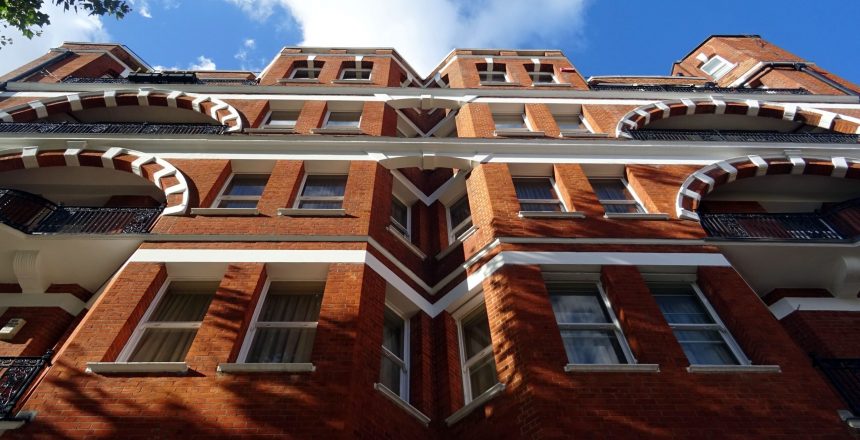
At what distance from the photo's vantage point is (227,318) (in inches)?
308

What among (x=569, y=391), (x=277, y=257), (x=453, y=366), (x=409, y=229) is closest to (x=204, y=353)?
(x=277, y=257)

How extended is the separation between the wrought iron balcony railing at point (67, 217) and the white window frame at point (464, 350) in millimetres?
6227

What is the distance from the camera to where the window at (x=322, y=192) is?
1135 centimetres

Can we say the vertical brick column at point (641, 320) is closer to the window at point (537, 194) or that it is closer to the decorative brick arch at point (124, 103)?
the window at point (537, 194)

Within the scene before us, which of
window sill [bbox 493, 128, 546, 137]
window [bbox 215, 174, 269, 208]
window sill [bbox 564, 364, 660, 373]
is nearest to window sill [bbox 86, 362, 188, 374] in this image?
window [bbox 215, 174, 269, 208]

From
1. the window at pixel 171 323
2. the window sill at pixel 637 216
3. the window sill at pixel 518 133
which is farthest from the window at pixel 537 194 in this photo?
the window at pixel 171 323

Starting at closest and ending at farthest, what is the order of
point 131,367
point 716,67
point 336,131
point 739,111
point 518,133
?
point 131,367 → point 336,131 → point 518,133 → point 739,111 → point 716,67

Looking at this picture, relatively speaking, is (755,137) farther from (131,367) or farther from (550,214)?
(131,367)

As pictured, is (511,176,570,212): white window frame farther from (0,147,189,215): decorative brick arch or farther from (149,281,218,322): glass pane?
(0,147,189,215): decorative brick arch

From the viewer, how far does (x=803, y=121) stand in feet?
52.9

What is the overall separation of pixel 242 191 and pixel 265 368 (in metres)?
6.11

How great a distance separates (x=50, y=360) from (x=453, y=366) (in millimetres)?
6093

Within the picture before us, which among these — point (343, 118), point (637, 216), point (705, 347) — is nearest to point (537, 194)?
point (637, 216)

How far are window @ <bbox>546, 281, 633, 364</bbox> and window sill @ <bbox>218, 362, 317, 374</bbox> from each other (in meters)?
4.00
